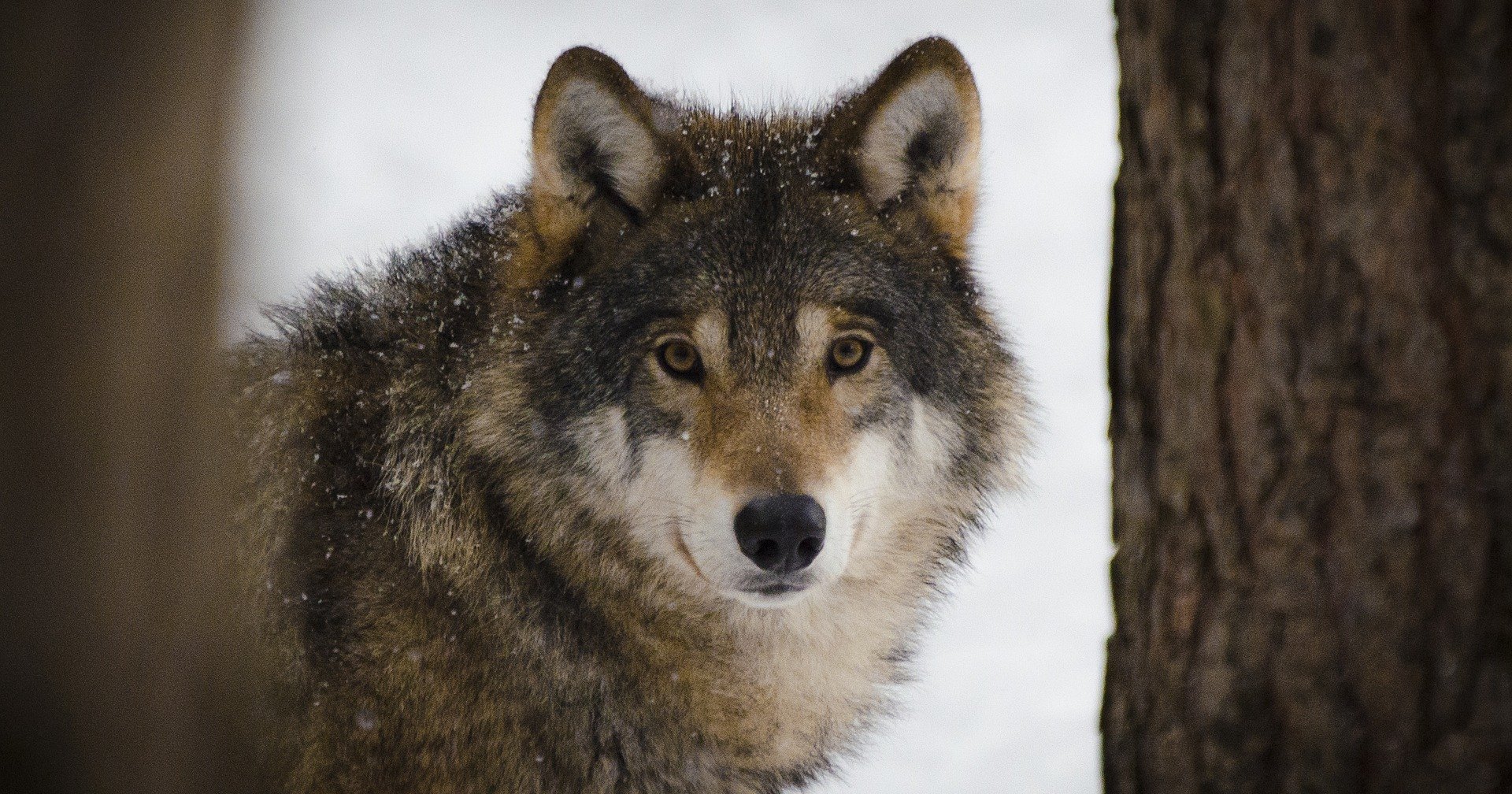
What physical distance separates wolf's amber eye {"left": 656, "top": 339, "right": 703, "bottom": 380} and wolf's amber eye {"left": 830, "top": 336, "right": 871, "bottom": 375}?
1.20 ft

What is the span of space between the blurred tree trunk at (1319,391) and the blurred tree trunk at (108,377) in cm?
165

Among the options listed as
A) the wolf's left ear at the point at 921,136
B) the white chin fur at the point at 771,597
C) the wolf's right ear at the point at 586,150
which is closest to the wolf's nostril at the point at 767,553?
the white chin fur at the point at 771,597

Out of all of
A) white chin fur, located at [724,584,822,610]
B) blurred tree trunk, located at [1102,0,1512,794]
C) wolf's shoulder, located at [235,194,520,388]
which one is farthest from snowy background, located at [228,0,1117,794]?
blurred tree trunk, located at [1102,0,1512,794]

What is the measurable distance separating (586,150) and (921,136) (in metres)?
0.94

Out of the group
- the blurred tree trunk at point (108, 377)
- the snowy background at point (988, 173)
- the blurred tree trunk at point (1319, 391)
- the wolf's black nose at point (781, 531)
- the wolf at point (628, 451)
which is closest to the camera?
the blurred tree trunk at point (108, 377)

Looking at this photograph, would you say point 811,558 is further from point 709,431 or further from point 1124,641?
point 1124,641

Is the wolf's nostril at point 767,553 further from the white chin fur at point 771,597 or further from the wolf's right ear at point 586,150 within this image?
the wolf's right ear at point 586,150

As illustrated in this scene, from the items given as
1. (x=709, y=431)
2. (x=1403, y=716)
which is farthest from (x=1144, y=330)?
(x=709, y=431)

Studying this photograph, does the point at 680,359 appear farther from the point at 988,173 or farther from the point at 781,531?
the point at 988,173

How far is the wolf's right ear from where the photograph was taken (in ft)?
9.43

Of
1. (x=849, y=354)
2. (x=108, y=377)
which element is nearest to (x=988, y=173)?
(x=849, y=354)

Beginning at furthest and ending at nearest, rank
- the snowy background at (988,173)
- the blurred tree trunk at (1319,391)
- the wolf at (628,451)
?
the snowy background at (988,173)
the wolf at (628,451)
the blurred tree trunk at (1319,391)

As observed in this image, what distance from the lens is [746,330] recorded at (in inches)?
113

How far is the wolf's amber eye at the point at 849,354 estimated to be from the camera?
2.95m
